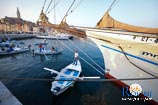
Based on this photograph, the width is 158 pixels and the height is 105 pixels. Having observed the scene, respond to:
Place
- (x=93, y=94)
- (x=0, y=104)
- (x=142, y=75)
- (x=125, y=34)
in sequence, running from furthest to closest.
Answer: (x=93, y=94), (x=142, y=75), (x=125, y=34), (x=0, y=104)

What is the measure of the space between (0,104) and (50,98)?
360 centimetres

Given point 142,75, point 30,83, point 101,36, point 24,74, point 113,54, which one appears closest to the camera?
point 142,75

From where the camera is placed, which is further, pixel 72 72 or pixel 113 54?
pixel 72 72

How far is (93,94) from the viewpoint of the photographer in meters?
8.91

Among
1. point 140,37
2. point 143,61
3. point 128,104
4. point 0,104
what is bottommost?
point 128,104

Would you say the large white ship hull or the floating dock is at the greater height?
the large white ship hull

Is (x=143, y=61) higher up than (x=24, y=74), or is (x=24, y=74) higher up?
(x=143, y=61)

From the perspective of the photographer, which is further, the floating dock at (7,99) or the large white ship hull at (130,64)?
the large white ship hull at (130,64)

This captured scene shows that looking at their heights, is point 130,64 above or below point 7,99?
above

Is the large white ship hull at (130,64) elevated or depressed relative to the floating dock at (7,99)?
elevated

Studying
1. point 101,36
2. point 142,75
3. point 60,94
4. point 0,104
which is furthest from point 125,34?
point 0,104

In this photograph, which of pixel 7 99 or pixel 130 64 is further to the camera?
pixel 130 64

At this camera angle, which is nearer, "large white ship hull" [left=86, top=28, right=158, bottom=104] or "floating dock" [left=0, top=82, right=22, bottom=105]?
"floating dock" [left=0, top=82, right=22, bottom=105]

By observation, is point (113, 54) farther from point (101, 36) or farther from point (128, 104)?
point (128, 104)
